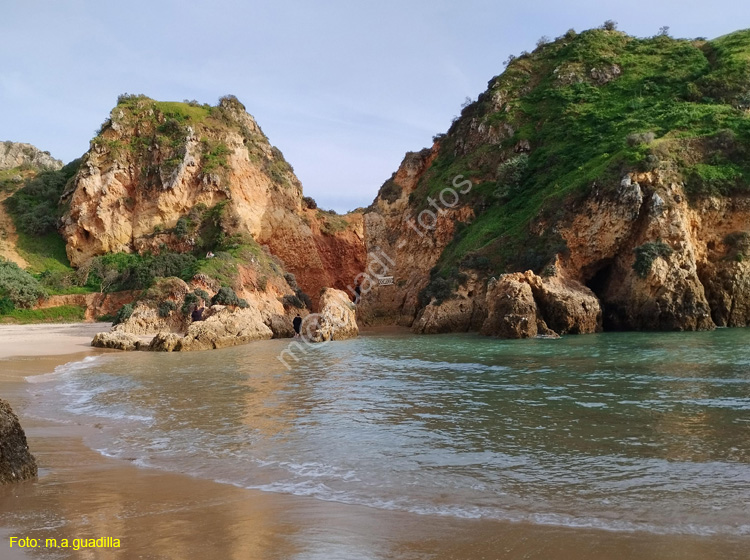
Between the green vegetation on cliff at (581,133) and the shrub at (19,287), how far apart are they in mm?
23245

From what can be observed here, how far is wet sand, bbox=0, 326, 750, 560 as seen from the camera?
169 inches

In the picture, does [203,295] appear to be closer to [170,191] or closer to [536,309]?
[170,191]

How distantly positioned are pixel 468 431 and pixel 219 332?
59.7ft

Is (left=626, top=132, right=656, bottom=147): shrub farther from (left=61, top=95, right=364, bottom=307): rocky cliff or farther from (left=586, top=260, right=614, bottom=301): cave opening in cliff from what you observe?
(left=61, top=95, right=364, bottom=307): rocky cliff

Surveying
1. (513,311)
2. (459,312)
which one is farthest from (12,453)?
(459,312)

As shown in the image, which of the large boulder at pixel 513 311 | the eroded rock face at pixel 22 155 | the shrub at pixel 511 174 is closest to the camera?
the large boulder at pixel 513 311

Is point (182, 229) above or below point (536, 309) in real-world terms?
above

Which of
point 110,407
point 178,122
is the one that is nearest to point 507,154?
point 178,122

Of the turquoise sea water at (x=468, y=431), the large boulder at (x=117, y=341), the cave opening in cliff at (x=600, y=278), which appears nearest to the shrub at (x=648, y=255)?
the cave opening in cliff at (x=600, y=278)

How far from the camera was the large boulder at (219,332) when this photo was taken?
22.7 m

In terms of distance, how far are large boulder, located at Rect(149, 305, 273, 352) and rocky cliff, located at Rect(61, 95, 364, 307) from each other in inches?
448

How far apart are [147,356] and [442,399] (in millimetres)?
13225

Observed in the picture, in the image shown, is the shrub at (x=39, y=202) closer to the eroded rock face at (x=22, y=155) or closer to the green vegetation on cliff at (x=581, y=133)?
the eroded rock face at (x=22, y=155)

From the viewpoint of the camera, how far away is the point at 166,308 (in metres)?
27.6
